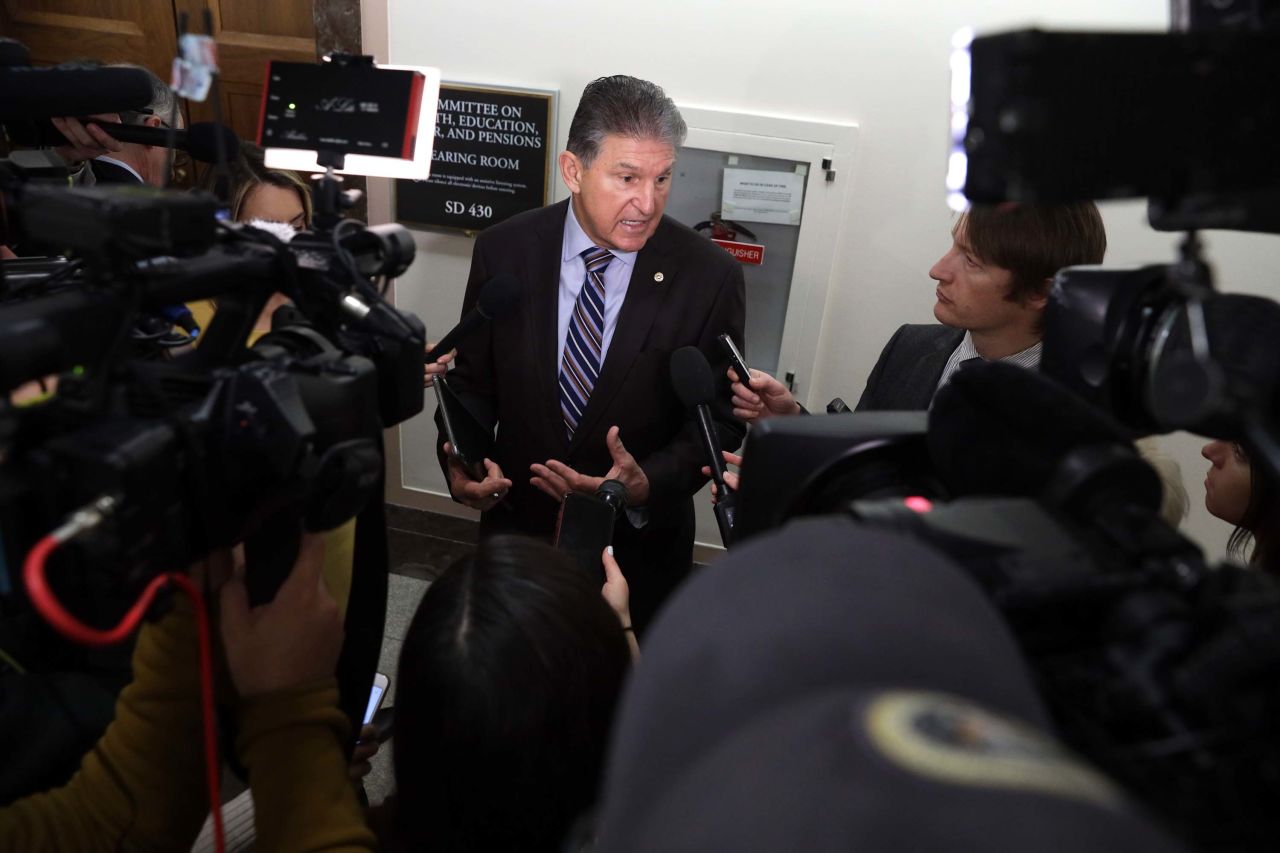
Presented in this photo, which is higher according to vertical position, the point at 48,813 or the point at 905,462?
the point at 905,462

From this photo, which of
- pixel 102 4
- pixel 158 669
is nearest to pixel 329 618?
pixel 158 669

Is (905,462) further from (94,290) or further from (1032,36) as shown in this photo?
(94,290)

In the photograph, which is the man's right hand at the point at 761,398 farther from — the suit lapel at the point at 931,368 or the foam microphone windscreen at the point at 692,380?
the suit lapel at the point at 931,368

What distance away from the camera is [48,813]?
0.78 meters

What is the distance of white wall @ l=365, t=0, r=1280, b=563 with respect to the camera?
7.48 feet

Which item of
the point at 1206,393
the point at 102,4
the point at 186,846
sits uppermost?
the point at 102,4

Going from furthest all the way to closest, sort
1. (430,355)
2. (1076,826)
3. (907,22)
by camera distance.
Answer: (907,22) < (430,355) < (1076,826)

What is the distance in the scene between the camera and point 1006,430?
593 mm

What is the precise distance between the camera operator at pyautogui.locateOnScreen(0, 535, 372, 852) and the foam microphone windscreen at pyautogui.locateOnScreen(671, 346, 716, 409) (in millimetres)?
826

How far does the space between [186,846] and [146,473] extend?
1.61 feet

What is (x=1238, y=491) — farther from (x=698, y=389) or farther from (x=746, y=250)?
(x=746, y=250)

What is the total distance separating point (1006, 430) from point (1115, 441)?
86mm

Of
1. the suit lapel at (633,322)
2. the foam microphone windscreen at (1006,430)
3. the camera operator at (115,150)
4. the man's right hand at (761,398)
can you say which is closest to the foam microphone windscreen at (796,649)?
the foam microphone windscreen at (1006,430)

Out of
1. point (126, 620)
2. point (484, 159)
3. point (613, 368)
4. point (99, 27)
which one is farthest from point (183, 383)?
point (99, 27)
